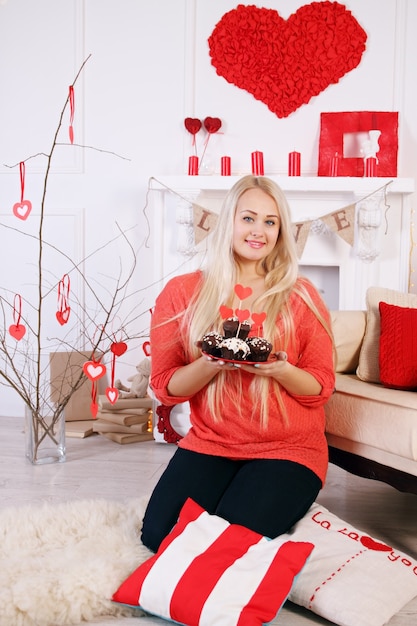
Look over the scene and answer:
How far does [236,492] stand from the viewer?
1.82 metres

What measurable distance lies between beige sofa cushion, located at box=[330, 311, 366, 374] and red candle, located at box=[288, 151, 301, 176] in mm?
1104

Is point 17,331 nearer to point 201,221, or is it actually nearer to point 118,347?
point 118,347

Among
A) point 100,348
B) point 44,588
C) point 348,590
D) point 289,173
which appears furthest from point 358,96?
point 44,588

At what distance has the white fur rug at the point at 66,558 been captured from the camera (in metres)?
1.59

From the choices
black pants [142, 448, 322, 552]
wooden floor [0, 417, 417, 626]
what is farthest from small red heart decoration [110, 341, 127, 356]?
black pants [142, 448, 322, 552]

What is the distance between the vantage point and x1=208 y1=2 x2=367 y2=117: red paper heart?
11.1 ft

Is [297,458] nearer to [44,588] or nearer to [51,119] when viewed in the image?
[44,588]

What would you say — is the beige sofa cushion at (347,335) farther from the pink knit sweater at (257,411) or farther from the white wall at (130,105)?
the white wall at (130,105)

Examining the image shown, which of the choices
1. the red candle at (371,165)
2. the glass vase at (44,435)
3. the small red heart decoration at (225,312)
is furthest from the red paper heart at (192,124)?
the small red heart decoration at (225,312)

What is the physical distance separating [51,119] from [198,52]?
855 millimetres

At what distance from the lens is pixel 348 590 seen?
163 centimetres

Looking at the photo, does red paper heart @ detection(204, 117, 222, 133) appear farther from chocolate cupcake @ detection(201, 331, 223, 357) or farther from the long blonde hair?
chocolate cupcake @ detection(201, 331, 223, 357)

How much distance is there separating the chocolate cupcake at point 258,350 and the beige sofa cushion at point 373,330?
0.76m

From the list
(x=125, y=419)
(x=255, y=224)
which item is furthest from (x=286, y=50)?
(x=125, y=419)
